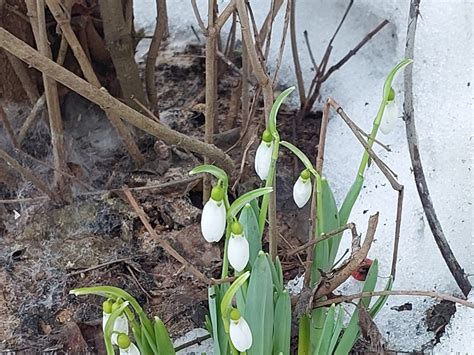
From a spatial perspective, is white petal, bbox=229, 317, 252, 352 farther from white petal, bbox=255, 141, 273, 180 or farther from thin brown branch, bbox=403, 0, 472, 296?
thin brown branch, bbox=403, 0, 472, 296

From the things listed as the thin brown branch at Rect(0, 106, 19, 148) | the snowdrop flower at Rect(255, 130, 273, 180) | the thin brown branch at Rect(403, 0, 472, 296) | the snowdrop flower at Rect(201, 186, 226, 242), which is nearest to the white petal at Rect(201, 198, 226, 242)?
the snowdrop flower at Rect(201, 186, 226, 242)

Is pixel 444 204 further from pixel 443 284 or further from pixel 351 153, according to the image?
pixel 351 153

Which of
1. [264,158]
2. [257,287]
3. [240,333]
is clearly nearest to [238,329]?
[240,333]

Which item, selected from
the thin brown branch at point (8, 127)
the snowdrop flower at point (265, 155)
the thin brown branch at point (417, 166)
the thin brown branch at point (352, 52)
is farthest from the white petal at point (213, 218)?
the thin brown branch at point (352, 52)

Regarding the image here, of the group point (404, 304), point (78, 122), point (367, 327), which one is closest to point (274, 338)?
point (367, 327)

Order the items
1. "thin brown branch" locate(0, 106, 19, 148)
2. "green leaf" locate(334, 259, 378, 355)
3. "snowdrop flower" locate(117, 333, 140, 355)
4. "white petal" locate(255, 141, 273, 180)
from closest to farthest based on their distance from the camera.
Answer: "snowdrop flower" locate(117, 333, 140, 355), "white petal" locate(255, 141, 273, 180), "green leaf" locate(334, 259, 378, 355), "thin brown branch" locate(0, 106, 19, 148)
